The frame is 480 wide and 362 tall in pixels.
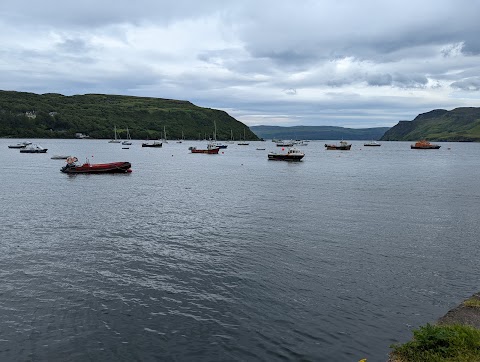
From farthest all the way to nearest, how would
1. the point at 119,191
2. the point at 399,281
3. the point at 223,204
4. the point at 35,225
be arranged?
the point at 119,191 → the point at 223,204 → the point at 35,225 → the point at 399,281

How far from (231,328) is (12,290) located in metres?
11.9

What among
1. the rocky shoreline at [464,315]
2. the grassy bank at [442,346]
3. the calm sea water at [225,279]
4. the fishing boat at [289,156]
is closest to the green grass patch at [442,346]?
the grassy bank at [442,346]

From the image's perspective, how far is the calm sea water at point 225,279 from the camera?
1596 centimetres

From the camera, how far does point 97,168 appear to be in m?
87.4

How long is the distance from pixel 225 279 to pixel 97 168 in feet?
235

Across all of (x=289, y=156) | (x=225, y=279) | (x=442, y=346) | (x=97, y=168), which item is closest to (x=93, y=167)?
(x=97, y=168)

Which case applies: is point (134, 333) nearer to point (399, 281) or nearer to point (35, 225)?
point (399, 281)

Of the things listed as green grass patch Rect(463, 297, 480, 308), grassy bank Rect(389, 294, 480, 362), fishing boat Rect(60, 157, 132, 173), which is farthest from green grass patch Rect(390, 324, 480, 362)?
fishing boat Rect(60, 157, 132, 173)

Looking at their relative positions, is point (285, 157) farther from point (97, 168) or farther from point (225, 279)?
point (225, 279)

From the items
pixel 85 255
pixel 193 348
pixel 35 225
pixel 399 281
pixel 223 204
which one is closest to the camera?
pixel 193 348

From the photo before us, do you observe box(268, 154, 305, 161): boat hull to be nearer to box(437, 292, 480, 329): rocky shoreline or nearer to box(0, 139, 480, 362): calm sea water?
box(0, 139, 480, 362): calm sea water

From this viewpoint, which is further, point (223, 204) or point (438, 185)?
point (438, 185)

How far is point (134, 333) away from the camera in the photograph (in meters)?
16.6

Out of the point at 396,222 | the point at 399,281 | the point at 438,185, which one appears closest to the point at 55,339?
the point at 399,281
